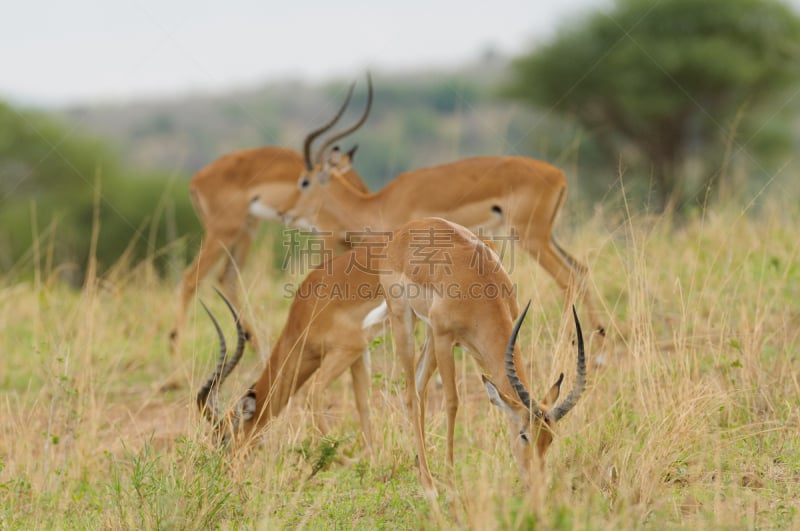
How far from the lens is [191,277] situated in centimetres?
789

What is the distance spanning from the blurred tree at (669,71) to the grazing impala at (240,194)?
7668mm

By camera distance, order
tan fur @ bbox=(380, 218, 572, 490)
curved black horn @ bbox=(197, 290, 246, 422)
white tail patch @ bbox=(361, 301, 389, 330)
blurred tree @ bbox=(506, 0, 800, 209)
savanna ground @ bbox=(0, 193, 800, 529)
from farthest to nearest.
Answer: blurred tree @ bbox=(506, 0, 800, 209) → white tail patch @ bbox=(361, 301, 389, 330) → curved black horn @ bbox=(197, 290, 246, 422) → tan fur @ bbox=(380, 218, 572, 490) → savanna ground @ bbox=(0, 193, 800, 529)

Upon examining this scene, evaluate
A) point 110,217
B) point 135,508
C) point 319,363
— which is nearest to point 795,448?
point 319,363

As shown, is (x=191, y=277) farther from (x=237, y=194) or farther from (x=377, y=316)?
(x=377, y=316)

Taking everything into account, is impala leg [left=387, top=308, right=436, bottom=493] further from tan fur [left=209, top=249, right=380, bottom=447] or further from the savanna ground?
tan fur [left=209, top=249, right=380, bottom=447]

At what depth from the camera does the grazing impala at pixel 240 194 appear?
26.7 feet

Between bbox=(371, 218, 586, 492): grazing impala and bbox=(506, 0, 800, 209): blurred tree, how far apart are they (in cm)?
1078

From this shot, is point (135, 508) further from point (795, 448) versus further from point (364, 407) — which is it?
point (795, 448)

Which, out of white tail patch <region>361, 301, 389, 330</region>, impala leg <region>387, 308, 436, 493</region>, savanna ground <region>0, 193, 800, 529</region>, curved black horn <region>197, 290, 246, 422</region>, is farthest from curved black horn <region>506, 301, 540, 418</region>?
curved black horn <region>197, 290, 246, 422</region>

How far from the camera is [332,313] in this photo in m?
4.88

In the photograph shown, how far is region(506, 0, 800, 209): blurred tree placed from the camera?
48.3ft

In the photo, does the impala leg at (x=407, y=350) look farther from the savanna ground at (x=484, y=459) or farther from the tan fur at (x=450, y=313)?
the savanna ground at (x=484, y=459)

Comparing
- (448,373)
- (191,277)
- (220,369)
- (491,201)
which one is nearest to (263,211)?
(191,277)

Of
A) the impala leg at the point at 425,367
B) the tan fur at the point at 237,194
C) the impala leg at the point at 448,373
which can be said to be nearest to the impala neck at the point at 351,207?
the tan fur at the point at 237,194
